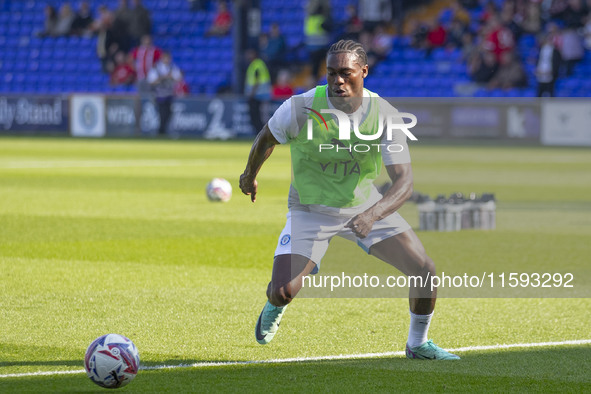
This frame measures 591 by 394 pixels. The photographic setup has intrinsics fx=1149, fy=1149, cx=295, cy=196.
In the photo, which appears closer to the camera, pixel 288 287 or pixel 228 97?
pixel 288 287

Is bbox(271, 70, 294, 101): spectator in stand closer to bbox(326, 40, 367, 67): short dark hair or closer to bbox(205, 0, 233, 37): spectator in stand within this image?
bbox(205, 0, 233, 37): spectator in stand

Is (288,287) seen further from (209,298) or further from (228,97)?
(228,97)

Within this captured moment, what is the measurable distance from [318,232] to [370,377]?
88cm

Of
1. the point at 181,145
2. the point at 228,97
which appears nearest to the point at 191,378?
the point at 181,145

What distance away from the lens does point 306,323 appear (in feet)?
24.2

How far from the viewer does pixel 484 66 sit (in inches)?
1184

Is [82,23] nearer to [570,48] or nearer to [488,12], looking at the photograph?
[488,12]

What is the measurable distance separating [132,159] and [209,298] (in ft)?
51.0

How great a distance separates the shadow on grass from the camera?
5.55 meters

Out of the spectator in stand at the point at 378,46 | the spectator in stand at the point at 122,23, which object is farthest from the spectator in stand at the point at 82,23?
the spectator in stand at the point at 378,46

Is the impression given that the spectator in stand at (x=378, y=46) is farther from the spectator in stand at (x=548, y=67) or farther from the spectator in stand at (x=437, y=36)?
the spectator in stand at (x=548, y=67)

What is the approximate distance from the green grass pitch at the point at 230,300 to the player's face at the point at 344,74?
146cm

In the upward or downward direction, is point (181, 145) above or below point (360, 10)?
below

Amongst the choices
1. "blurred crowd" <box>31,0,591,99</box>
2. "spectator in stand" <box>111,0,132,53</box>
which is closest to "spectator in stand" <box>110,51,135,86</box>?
"blurred crowd" <box>31,0,591,99</box>
